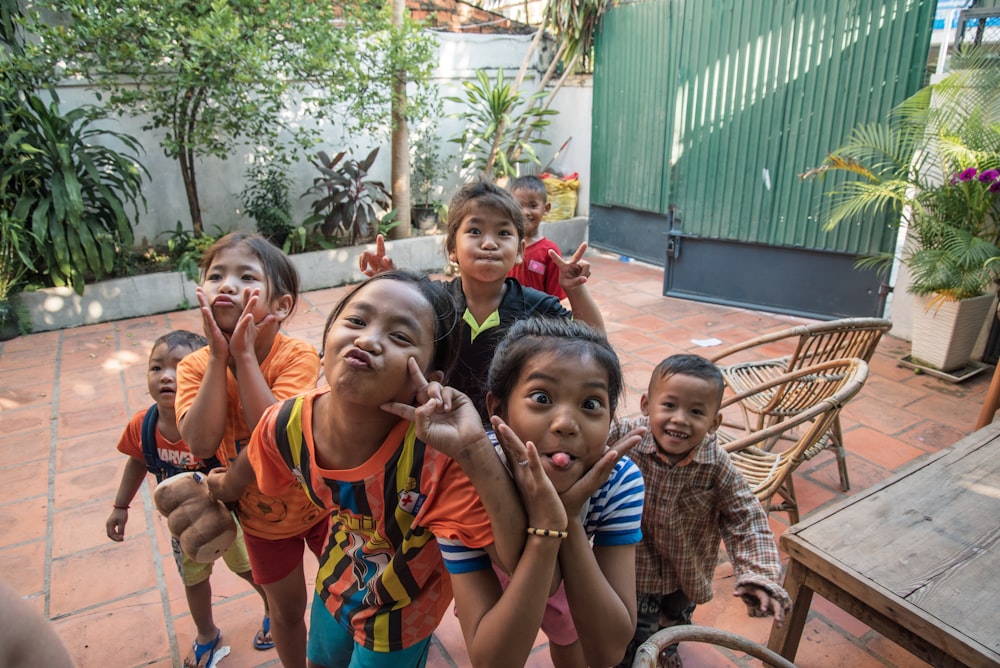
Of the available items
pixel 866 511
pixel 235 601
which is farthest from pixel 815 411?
pixel 235 601

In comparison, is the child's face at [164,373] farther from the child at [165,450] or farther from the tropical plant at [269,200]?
the tropical plant at [269,200]

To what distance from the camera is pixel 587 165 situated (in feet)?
24.7

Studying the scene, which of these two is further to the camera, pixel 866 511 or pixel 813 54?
pixel 813 54

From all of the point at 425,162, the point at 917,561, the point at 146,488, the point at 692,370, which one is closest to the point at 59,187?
the point at 146,488

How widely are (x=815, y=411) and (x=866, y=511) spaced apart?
1.56 ft

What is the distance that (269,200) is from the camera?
240 inches

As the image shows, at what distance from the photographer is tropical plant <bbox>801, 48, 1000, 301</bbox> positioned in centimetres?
368

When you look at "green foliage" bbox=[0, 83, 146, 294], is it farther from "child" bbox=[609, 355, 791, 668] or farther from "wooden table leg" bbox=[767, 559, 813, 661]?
"wooden table leg" bbox=[767, 559, 813, 661]

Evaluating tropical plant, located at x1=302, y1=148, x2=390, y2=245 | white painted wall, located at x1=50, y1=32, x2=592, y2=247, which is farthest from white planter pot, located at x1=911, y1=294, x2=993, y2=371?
tropical plant, located at x1=302, y1=148, x2=390, y2=245

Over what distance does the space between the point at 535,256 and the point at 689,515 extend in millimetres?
1194

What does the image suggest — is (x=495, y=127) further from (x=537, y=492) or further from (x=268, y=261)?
(x=537, y=492)

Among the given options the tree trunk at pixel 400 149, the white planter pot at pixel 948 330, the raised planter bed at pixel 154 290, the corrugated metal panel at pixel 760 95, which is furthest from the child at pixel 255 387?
the tree trunk at pixel 400 149

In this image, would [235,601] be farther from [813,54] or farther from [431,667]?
[813,54]

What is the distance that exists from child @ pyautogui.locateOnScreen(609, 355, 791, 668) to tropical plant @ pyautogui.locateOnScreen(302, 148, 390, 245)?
508 cm
